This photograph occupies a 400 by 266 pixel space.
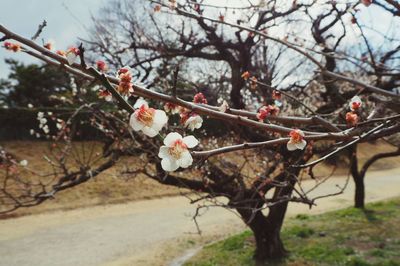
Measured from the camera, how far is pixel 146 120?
117 centimetres

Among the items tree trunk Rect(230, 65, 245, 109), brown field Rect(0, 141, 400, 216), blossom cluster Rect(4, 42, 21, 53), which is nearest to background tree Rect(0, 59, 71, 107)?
brown field Rect(0, 141, 400, 216)

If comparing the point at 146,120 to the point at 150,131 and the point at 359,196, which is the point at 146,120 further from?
the point at 359,196

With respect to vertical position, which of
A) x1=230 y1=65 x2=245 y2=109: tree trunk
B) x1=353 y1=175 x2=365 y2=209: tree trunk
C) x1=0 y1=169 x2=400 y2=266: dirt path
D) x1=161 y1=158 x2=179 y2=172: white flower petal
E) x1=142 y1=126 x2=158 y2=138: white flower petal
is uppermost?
x1=230 y1=65 x2=245 y2=109: tree trunk

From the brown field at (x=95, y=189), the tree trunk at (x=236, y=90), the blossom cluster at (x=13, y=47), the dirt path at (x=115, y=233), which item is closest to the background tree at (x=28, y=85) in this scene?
the brown field at (x=95, y=189)

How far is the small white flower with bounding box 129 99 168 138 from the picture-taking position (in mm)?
1153

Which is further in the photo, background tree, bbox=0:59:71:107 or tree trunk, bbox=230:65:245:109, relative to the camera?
background tree, bbox=0:59:71:107

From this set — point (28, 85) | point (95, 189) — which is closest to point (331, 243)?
point (95, 189)

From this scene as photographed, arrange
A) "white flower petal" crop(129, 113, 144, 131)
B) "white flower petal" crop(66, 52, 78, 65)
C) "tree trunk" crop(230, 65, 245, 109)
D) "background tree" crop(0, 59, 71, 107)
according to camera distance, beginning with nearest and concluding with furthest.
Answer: "white flower petal" crop(129, 113, 144, 131), "white flower petal" crop(66, 52, 78, 65), "tree trunk" crop(230, 65, 245, 109), "background tree" crop(0, 59, 71, 107)

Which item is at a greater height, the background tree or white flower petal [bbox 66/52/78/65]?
the background tree

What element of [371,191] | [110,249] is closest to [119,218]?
[110,249]

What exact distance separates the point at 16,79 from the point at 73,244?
12289 mm

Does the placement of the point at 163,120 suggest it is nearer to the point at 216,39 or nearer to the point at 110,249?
the point at 216,39

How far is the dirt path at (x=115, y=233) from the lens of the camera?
7.43 meters

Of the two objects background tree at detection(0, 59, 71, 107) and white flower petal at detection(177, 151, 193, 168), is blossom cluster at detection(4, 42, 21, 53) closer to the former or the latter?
white flower petal at detection(177, 151, 193, 168)
